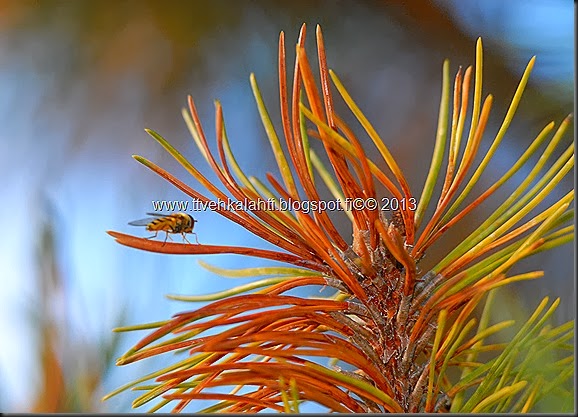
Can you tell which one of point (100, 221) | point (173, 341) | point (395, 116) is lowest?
point (173, 341)

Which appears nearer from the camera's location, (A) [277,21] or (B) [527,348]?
(B) [527,348]

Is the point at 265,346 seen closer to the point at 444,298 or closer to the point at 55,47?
the point at 444,298

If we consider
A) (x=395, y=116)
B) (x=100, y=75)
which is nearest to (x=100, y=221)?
(x=100, y=75)

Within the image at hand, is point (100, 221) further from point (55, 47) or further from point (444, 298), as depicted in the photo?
point (444, 298)

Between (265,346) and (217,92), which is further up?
(217,92)

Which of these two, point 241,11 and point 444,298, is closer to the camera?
point 444,298

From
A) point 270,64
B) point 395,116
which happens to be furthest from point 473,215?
point 270,64
